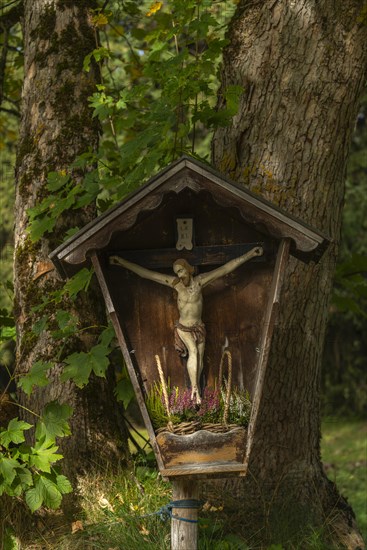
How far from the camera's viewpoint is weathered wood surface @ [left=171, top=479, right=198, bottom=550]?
3551mm

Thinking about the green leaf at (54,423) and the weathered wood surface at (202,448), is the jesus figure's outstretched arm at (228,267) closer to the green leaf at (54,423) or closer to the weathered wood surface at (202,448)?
the weathered wood surface at (202,448)

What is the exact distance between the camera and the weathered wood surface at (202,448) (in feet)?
11.0

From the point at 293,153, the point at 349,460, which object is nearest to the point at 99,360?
the point at 293,153

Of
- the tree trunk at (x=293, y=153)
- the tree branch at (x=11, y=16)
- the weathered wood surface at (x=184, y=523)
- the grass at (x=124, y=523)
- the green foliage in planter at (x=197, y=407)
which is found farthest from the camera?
the tree branch at (x=11, y=16)

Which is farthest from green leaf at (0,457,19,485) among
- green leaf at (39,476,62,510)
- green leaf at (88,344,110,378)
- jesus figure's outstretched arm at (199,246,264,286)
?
jesus figure's outstretched arm at (199,246,264,286)

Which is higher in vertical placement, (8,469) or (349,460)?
(8,469)

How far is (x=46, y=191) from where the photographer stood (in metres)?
5.05

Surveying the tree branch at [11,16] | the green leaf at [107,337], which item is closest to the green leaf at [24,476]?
the green leaf at [107,337]

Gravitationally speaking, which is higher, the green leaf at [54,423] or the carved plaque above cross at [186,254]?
the carved plaque above cross at [186,254]

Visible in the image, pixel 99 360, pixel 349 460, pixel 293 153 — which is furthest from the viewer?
pixel 349 460

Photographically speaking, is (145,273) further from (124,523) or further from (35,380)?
(124,523)

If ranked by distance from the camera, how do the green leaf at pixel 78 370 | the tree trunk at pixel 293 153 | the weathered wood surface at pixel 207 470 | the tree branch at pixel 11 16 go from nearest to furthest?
1. the weathered wood surface at pixel 207 470
2. the green leaf at pixel 78 370
3. the tree trunk at pixel 293 153
4. the tree branch at pixel 11 16

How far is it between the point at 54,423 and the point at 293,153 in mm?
2079

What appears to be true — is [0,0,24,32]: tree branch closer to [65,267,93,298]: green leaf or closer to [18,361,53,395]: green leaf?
[65,267,93,298]: green leaf
